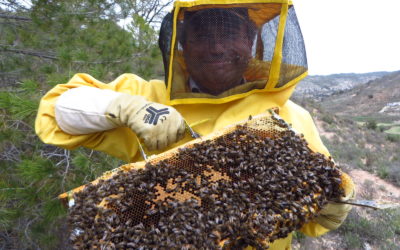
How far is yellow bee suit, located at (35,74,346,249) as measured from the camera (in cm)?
235

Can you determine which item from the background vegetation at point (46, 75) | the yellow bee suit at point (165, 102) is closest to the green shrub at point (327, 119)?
the background vegetation at point (46, 75)

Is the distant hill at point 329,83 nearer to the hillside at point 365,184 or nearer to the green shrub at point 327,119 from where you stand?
the green shrub at point 327,119

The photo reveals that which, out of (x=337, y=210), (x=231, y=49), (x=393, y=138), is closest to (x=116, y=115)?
(x=231, y=49)

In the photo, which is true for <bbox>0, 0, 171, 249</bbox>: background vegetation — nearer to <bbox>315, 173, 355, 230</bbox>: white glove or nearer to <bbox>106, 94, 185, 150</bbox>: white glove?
<bbox>106, 94, 185, 150</bbox>: white glove

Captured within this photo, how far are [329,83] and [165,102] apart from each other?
3869 inches

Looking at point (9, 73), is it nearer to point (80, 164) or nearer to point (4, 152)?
point (4, 152)

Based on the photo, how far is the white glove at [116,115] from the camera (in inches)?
80.7

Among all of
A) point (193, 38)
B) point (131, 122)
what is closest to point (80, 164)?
point (131, 122)

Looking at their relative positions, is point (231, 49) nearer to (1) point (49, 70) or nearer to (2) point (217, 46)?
(2) point (217, 46)

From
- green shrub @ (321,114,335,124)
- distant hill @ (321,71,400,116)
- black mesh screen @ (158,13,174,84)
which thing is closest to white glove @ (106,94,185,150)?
black mesh screen @ (158,13,174,84)

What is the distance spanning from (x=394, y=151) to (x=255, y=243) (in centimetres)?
2154

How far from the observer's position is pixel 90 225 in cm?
156

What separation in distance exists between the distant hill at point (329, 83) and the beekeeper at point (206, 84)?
71.7 m

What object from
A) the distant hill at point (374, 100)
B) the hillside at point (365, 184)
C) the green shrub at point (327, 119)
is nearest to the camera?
the hillside at point (365, 184)
